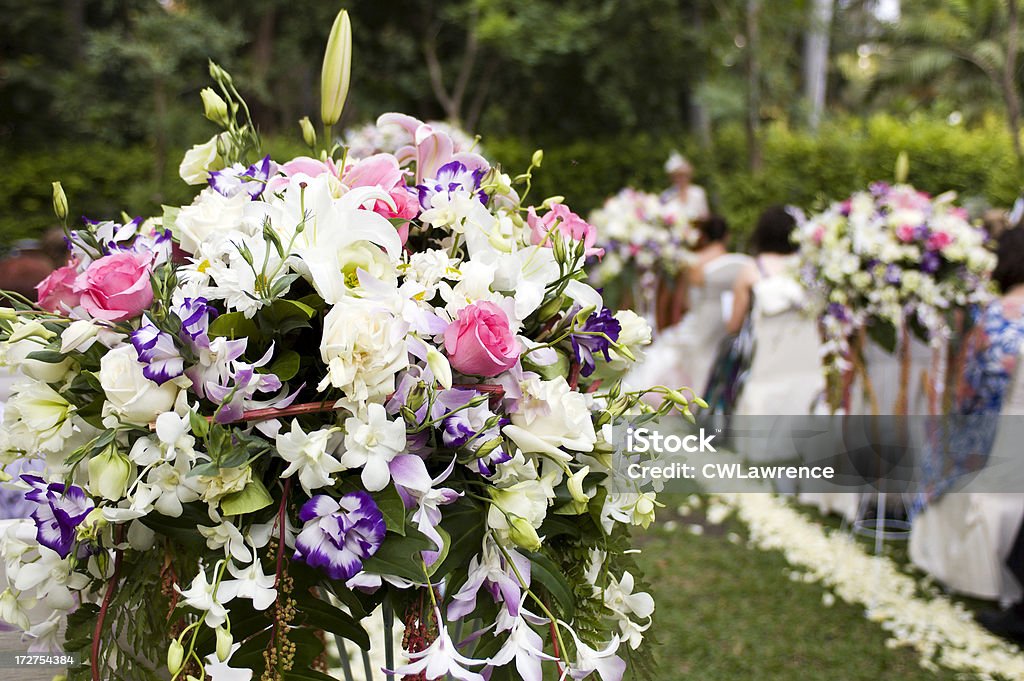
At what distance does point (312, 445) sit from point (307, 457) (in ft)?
0.07

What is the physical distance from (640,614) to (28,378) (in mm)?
849

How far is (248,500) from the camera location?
3.23 feet

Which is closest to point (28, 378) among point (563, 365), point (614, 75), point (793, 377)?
point (563, 365)

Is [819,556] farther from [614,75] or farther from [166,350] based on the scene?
[614,75]

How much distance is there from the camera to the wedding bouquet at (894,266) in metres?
3.93

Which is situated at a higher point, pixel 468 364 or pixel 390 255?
pixel 390 255

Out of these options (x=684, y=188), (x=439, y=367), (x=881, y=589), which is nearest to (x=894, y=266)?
(x=881, y=589)

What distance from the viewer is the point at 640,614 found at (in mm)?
1184

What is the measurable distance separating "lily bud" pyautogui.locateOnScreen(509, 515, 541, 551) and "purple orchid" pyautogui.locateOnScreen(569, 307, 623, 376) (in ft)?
0.94

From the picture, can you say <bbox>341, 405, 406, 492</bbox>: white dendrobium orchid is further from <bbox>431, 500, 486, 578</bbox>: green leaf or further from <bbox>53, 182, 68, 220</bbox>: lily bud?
<bbox>53, 182, 68, 220</bbox>: lily bud

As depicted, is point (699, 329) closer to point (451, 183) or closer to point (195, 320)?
point (451, 183)

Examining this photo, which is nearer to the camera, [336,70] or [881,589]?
[336,70]

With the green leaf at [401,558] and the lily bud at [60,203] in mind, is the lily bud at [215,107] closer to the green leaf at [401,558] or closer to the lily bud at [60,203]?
the lily bud at [60,203]

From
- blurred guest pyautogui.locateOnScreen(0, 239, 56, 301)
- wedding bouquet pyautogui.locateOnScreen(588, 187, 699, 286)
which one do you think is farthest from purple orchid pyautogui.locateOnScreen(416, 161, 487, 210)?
wedding bouquet pyautogui.locateOnScreen(588, 187, 699, 286)
